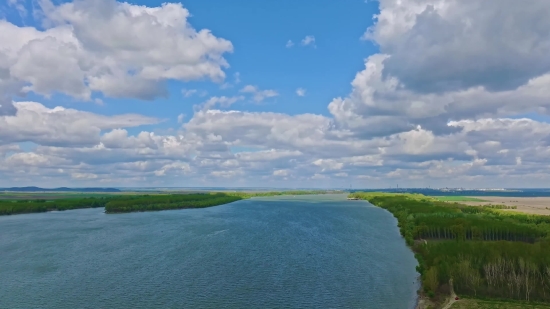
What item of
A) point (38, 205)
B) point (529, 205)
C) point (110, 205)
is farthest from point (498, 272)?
point (38, 205)

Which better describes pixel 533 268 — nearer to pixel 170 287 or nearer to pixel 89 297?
pixel 170 287

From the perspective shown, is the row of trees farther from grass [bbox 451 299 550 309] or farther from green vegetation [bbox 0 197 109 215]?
→ green vegetation [bbox 0 197 109 215]

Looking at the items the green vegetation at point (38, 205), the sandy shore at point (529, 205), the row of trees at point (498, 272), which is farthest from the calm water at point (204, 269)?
the sandy shore at point (529, 205)

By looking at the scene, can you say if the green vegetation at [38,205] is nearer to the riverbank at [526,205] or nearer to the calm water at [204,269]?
the calm water at [204,269]

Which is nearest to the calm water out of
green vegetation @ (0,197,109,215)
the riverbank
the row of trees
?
the row of trees

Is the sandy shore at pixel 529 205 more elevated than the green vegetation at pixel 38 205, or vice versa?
the green vegetation at pixel 38 205

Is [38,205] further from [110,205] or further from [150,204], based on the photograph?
[150,204]
